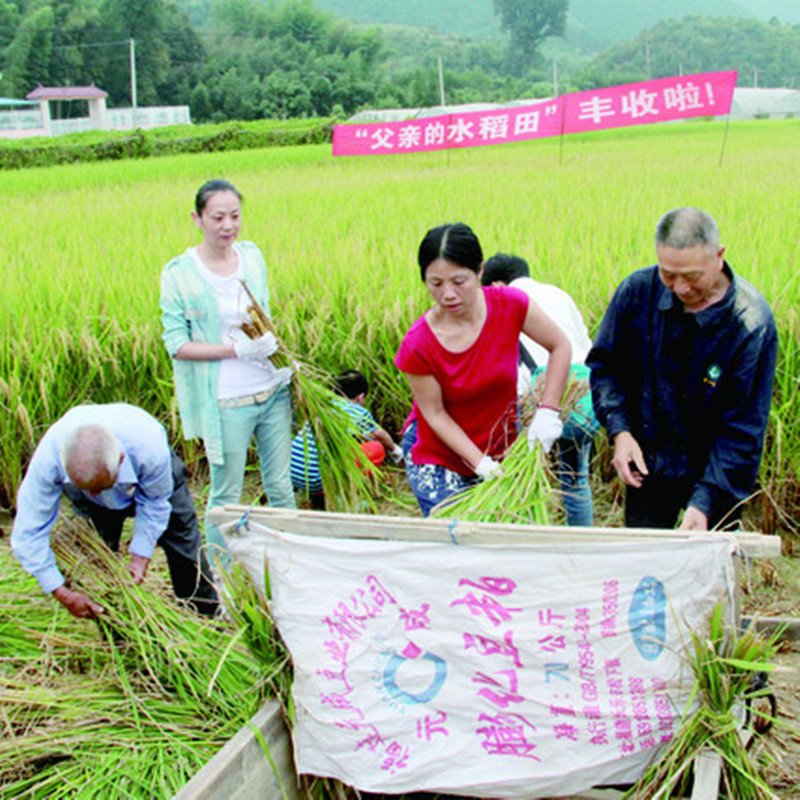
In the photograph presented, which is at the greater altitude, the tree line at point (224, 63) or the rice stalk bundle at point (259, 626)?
the tree line at point (224, 63)

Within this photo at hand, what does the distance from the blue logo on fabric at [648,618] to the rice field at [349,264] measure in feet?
5.29

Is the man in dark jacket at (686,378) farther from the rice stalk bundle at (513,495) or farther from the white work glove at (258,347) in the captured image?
the white work glove at (258,347)

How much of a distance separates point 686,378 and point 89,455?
4.62 ft

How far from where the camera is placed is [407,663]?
174cm

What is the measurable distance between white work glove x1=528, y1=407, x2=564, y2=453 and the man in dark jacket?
0.14 meters

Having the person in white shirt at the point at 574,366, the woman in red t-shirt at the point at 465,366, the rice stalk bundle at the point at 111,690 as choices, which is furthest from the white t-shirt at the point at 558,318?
the rice stalk bundle at the point at 111,690

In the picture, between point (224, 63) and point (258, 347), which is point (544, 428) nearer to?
point (258, 347)

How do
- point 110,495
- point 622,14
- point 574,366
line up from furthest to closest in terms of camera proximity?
point 622,14 < point 574,366 < point 110,495

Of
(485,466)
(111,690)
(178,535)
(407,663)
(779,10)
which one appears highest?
(779,10)

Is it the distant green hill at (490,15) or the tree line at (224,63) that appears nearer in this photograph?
the tree line at (224,63)

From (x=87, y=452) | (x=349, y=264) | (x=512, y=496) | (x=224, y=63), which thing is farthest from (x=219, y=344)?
(x=224, y=63)

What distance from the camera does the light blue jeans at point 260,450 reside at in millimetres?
2838

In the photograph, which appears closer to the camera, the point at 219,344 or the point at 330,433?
the point at 219,344

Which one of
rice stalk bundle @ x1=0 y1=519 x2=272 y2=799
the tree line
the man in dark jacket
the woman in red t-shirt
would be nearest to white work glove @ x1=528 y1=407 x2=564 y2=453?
the woman in red t-shirt
